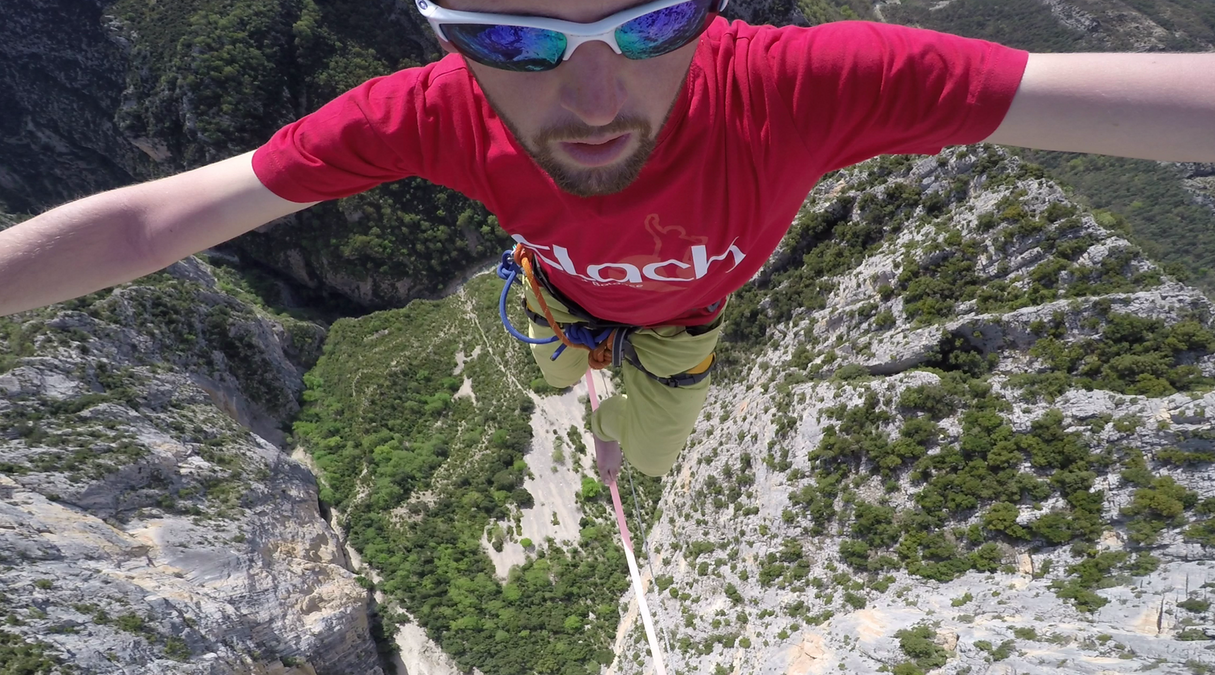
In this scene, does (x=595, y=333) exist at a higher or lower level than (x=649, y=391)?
higher

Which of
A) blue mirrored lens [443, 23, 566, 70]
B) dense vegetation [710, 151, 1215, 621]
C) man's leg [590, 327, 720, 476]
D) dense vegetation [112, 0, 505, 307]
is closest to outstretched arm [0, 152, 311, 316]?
blue mirrored lens [443, 23, 566, 70]

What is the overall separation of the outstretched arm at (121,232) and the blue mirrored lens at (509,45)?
1316mm

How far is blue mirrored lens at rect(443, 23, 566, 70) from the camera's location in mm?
1815

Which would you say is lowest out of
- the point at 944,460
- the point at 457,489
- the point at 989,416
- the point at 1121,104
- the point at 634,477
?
the point at 1121,104

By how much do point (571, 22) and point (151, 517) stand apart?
23761 millimetres

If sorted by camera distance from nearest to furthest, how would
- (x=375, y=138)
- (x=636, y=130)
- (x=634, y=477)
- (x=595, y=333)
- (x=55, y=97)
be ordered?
(x=636, y=130)
(x=375, y=138)
(x=595, y=333)
(x=634, y=477)
(x=55, y=97)

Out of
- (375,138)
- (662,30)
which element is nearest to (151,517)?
Answer: (375,138)

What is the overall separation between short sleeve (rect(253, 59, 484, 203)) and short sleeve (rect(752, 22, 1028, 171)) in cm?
150

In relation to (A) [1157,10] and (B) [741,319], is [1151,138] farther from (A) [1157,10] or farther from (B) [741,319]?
(A) [1157,10]

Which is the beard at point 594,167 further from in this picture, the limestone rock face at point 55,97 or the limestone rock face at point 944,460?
the limestone rock face at point 55,97

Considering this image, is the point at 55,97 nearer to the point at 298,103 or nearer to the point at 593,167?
the point at 298,103

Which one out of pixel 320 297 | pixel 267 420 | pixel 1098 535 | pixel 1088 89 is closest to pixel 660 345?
pixel 1088 89

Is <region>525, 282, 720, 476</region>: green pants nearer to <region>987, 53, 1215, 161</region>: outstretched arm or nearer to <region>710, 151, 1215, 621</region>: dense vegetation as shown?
<region>987, 53, 1215, 161</region>: outstretched arm

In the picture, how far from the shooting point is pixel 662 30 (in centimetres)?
192
